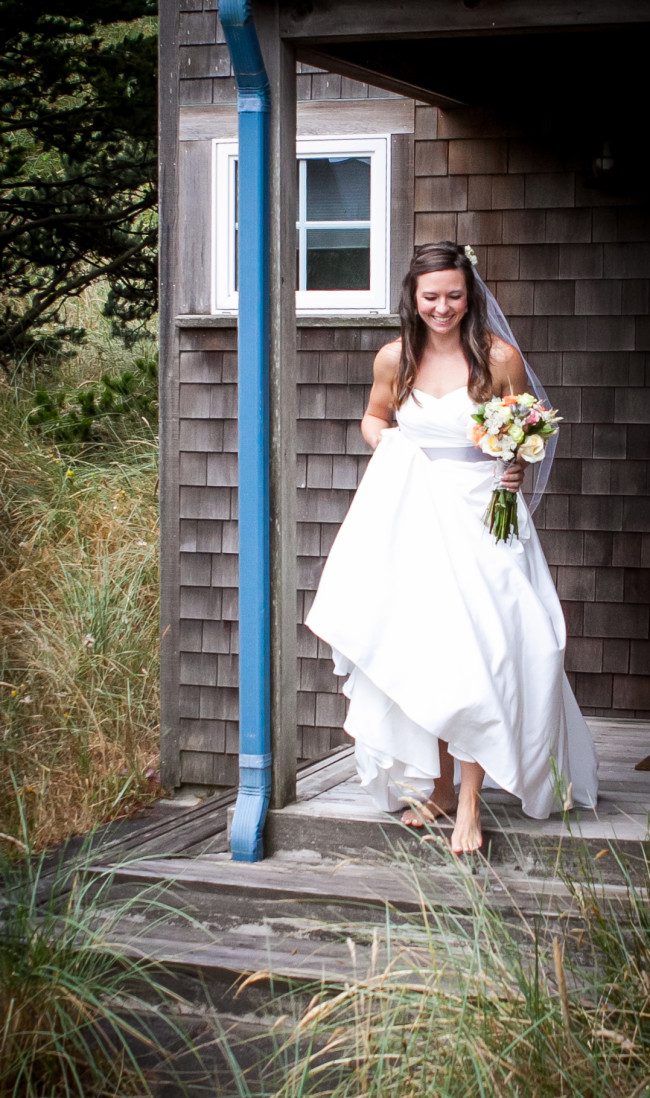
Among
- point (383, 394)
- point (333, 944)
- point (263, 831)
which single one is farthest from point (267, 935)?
point (383, 394)

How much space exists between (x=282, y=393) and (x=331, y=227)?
6.43ft

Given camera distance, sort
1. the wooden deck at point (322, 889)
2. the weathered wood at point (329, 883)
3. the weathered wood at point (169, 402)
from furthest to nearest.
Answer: the weathered wood at point (169, 402) → the weathered wood at point (329, 883) → the wooden deck at point (322, 889)

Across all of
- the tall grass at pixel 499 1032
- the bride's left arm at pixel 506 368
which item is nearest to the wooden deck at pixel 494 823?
the tall grass at pixel 499 1032

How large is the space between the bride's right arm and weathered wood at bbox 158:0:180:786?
200cm

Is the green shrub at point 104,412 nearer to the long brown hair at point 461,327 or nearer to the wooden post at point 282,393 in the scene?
the wooden post at point 282,393

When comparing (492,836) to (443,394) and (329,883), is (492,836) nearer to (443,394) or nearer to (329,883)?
(329,883)

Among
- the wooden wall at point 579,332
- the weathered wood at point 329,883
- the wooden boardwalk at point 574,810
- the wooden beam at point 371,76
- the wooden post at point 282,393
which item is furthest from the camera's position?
the wooden wall at point 579,332

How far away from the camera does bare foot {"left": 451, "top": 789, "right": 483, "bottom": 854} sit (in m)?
4.23

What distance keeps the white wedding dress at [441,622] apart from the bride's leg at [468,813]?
100mm

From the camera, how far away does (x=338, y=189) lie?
6.31m

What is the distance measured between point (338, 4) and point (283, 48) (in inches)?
9.4

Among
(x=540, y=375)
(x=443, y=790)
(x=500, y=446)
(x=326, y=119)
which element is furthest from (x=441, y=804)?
(x=326, y=119)

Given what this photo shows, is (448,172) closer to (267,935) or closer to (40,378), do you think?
(267,935)

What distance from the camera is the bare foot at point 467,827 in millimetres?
4230
